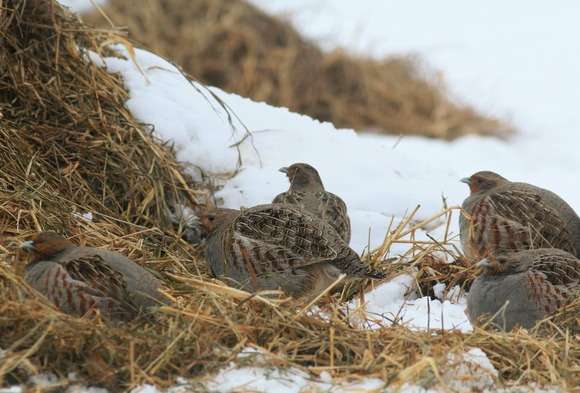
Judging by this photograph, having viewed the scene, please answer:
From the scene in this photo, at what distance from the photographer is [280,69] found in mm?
11031

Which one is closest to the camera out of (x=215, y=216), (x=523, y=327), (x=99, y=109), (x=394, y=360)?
(x=394, y=360)

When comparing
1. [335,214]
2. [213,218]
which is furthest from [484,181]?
[213,218]

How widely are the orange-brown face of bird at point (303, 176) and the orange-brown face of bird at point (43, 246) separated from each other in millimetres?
1911

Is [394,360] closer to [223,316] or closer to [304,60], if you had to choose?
[223,316]

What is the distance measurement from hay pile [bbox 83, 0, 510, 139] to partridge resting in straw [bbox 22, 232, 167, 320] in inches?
265

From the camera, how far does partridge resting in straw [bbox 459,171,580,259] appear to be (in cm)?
552

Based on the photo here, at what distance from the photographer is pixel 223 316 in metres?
3.83

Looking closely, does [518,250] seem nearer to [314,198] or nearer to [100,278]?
[314,198]

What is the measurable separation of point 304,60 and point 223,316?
25.5 feet

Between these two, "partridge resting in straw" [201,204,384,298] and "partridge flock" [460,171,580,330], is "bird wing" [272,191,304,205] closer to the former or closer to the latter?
"partridge resting in straw" [201,204,384,298]

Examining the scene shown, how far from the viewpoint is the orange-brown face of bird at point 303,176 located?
→ 5.88 metres

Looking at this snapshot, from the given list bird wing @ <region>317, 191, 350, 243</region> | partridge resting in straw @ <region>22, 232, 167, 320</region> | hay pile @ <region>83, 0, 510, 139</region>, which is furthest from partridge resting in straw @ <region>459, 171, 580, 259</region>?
hay pile @ <region>83, 0, 510, 139</region>


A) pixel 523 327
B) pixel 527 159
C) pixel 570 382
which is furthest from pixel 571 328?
pixel 527 159

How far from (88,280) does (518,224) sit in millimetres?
2431
